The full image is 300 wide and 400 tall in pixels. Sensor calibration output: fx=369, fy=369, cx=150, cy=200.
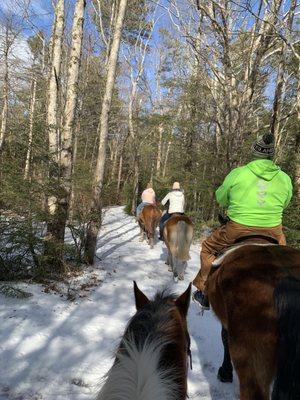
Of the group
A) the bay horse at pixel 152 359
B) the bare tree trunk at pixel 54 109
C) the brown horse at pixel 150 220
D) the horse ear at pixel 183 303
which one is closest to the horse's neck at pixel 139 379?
the bay horse at pixel 152 359

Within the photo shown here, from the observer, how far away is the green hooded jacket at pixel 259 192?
12.9 ft

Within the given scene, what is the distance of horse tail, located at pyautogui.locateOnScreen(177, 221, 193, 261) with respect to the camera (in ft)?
30.2

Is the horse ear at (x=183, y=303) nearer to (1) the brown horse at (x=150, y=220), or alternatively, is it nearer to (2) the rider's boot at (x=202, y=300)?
(2) the rider's boot at (x=202, y=300)

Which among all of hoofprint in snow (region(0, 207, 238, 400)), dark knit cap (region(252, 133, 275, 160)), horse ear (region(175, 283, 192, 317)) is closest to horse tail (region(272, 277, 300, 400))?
horse ear (region(175, 283, 192, 317))

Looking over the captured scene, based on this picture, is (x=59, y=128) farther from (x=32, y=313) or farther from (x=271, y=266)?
(x=271, y=266)

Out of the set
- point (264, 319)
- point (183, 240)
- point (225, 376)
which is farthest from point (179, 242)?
point (264, 319)

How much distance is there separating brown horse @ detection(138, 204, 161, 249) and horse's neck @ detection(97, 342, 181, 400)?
11.1m

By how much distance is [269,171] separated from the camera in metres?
3.92

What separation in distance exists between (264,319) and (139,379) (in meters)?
1.45

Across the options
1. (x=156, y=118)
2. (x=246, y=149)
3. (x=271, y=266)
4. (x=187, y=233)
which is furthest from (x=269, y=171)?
(x=156, y=118)

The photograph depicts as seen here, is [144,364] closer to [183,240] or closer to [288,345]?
[288,345]

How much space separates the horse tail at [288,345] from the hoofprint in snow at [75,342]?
4.11 ft

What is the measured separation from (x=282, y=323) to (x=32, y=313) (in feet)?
14.3

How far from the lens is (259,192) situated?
13.0 ft
